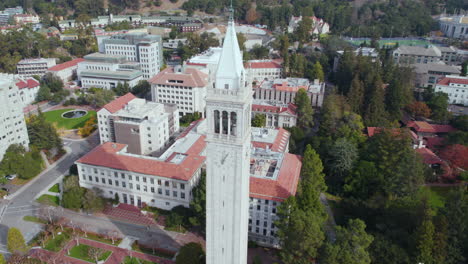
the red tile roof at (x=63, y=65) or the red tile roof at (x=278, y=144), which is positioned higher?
the red tile roof at (x=63, y=65)

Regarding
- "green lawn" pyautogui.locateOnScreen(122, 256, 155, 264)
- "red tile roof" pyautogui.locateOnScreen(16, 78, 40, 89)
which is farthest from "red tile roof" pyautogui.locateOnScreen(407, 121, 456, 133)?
"red tile roof" pyautogui.locateOnScreen(16, 78, 40, 89)

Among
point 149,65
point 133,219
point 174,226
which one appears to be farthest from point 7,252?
point 149,65

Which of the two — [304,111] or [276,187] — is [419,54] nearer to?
[304,111]

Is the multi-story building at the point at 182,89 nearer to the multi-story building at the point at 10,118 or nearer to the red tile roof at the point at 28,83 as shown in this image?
the multi-story building at the point at 10,118

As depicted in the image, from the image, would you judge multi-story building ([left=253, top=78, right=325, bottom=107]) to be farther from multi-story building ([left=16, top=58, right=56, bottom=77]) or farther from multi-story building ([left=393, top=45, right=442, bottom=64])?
multi-story building ([left=16, top=58, right=56, bottom=77])

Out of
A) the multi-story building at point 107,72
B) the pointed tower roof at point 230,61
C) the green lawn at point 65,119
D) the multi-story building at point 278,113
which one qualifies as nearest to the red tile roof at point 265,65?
the multi-story building at point 278,113

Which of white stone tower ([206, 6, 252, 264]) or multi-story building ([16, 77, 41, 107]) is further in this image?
multi-story building ([16, 77, 41, 107])

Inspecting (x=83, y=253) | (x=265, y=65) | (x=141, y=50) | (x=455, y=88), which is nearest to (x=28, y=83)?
(x=141, y=50)
